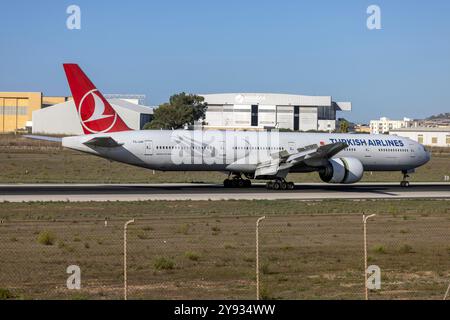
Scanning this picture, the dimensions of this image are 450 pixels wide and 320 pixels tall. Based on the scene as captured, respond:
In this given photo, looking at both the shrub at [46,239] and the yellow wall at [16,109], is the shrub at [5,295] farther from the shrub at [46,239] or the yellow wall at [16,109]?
the yellow wall at [16,109]

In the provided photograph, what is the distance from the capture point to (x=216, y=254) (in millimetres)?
20922

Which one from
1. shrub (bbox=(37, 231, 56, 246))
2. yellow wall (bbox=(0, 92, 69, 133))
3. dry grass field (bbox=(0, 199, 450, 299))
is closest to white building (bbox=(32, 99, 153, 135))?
yellow wall (bbox=(0, 92, 69, 133))

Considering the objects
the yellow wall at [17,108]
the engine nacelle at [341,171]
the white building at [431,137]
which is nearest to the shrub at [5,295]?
the engine nacelle at [341,171]

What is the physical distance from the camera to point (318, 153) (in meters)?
44.2

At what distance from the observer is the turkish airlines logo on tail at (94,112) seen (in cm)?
4297

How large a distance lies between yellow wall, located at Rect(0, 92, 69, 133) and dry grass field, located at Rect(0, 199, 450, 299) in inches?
5101

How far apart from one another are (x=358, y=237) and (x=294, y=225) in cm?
305

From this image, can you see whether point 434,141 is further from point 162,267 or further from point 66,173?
point 162,267

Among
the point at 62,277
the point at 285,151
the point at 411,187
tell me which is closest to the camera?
the point at 62,277

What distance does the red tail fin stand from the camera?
4256 centimetres

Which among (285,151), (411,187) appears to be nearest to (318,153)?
(285,151)

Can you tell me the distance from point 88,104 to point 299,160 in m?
12.2

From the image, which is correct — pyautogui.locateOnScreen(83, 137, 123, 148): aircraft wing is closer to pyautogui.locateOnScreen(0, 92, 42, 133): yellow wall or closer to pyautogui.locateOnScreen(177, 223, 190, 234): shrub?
pyautogui.locateOnScreen(177, 223, 190, 234): shrub
